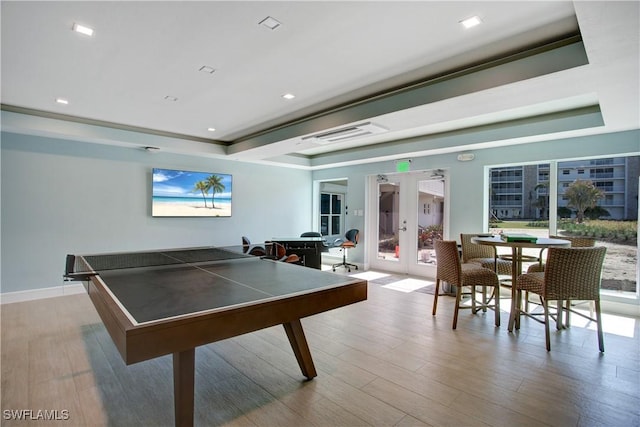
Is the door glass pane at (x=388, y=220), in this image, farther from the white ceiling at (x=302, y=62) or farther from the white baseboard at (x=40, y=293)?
the white baseboard at (x=40, y=293)

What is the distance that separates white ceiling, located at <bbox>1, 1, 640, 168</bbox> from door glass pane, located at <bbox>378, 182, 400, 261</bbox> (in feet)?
9.19

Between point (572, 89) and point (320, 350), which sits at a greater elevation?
point (572, 89)

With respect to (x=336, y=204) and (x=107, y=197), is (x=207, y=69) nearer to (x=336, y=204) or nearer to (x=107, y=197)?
(x=107, y=197)

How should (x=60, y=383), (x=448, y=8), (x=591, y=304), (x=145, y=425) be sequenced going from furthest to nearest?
(x=591, y=304)
(x=60, y=383)
(x=448, y=8)
(x=145, y=425)

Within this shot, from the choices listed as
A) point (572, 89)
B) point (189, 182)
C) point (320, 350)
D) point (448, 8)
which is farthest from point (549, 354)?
point (189, 182)

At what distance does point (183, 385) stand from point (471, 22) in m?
2.95

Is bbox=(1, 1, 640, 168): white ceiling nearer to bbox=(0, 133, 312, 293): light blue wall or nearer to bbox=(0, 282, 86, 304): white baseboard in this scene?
bbox=(0, 133, 312, 293): light blue wall

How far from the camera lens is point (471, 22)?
88.2 inches

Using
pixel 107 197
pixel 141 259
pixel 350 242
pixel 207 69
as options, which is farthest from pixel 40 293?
pixel 350 242

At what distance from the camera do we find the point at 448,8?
2088 mm

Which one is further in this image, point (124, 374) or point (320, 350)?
point (320, 350)

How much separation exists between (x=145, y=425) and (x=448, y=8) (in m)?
3.26

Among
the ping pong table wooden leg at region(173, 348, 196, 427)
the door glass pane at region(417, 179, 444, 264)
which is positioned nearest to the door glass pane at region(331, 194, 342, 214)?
the door glass pane at region(417, 179, 444, 264)

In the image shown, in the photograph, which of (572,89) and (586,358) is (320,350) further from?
(572,89)
